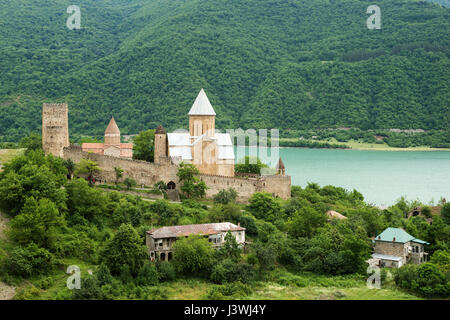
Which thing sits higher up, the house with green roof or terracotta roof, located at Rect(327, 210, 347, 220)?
terracotta roof, located at Rect(327, 210, 347, 220)

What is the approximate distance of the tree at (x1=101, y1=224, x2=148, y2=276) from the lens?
66.9ft

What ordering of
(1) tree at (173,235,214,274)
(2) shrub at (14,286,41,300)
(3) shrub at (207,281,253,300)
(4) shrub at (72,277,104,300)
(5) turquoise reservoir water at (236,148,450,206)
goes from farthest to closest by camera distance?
(5) turquoise reservoir water at (236,148,450,206) → (1) tree at (173,235,214,274) → (3) shrub at (207,281,253,300) → (4) shrub at (72,277,104,300) → (2) shrub at (14,286,41,300)

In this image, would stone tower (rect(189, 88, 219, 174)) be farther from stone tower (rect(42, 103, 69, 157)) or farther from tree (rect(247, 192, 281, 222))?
stone tower (rect(42, 103, 69, 157))

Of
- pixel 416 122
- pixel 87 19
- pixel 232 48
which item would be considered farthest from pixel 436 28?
pixel 87 19

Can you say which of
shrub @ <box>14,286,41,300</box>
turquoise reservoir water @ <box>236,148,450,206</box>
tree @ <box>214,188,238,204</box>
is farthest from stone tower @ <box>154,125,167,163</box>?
shrub @ <box>14,286,41,300</box>

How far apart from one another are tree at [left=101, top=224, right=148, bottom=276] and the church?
8.93 m

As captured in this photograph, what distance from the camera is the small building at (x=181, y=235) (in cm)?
2211

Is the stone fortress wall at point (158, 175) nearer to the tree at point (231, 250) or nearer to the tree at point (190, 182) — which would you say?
the tree at point (190, 182)

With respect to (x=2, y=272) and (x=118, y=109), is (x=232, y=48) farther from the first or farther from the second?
(x=2, y=272)

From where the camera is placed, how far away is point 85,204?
80.3ft

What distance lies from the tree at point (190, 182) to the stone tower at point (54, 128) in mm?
6825

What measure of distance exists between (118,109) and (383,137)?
36697mm

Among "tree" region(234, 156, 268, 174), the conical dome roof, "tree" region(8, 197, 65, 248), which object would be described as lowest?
"tree" region(8, 197, 65, 248)

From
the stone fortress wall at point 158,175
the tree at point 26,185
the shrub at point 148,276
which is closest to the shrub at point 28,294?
the shrub at point 148,276
